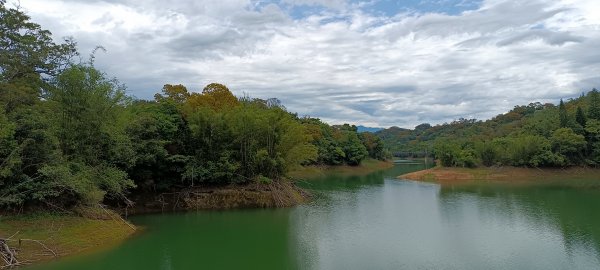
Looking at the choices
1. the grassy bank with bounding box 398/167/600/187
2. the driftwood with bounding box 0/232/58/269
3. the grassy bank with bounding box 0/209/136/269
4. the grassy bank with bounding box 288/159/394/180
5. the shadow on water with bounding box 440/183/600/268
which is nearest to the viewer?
the driftwood with bounding box 0/232/58/269

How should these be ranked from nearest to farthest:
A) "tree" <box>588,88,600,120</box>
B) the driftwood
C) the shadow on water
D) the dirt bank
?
the driftwood
the shadow on water
the dirt bank
"tree" <box>588,88,600,120</box>

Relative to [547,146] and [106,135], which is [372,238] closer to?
[106,135]

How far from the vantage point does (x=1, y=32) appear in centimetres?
2559

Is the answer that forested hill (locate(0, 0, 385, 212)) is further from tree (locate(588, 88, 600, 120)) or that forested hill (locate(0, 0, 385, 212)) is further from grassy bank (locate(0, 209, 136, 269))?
tree (locate(588, 88, 600, 120))

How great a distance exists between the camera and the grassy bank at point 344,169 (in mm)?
72406

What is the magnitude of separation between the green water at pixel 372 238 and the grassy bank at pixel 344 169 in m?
30.1

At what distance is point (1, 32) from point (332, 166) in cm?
6457

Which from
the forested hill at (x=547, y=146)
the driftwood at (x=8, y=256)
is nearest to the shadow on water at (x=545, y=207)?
the forested hill at (x=547, y=146)

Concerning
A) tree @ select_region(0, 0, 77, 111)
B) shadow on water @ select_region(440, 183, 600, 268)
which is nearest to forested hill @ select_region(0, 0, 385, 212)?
tree @ select_region(0, 0, 77, 111)

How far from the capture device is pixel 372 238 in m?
24.7

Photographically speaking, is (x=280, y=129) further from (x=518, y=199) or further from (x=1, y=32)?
(x=518, y=199)

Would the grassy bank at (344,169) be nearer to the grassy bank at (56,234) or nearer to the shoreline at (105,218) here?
the shoreline at (105,218)

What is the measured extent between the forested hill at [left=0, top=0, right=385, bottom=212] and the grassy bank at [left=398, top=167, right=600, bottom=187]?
33.0m

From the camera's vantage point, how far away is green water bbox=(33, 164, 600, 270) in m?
19.8
